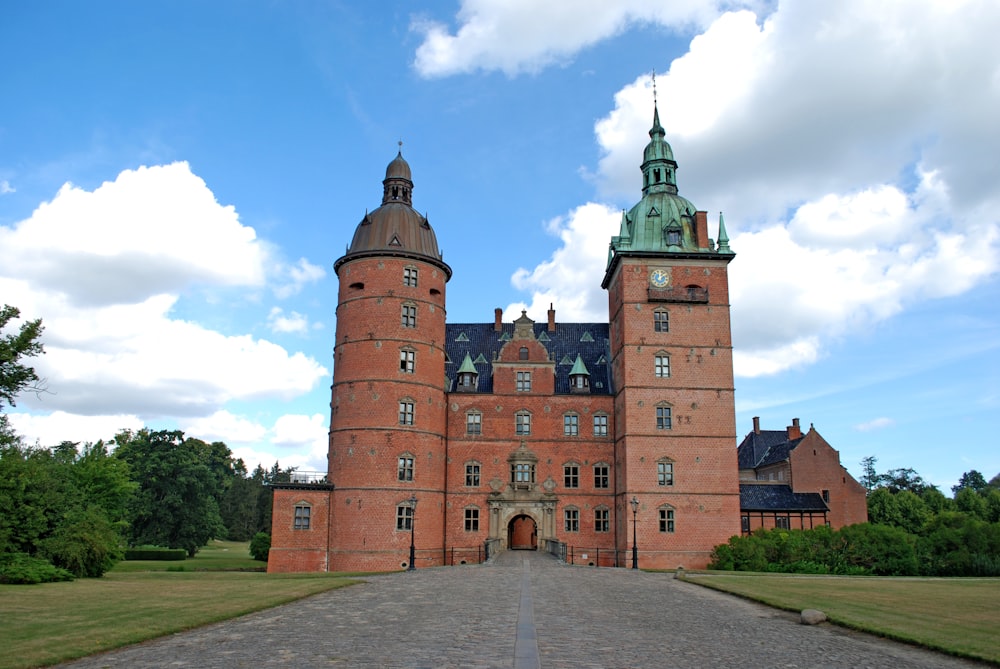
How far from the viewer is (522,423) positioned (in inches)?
1743

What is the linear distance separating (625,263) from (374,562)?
70.2ft

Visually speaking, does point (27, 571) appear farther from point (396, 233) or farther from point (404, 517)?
point (396, 233)

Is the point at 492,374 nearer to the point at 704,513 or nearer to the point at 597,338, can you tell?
the point at 597,338

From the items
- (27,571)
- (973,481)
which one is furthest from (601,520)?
(973,481)

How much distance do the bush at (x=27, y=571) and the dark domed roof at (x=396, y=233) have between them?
69.0ft

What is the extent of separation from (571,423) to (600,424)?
1.74 metres

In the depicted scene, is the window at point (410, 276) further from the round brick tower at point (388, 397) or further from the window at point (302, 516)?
the window at point (302, 516)

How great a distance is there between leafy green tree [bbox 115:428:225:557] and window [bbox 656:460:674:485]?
3621cm

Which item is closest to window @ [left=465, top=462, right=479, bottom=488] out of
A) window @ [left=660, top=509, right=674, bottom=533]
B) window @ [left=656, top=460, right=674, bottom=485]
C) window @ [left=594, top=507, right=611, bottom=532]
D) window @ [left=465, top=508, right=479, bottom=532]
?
window @ [left=465, top=508, right=479, bottom=532]

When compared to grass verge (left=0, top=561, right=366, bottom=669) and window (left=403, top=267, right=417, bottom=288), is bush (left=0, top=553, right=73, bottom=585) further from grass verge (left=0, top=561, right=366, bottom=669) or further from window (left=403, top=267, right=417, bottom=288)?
window (left=403, top=267, right=417, bottom=288)

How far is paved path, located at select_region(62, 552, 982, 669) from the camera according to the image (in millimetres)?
11227

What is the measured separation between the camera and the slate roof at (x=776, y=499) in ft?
152

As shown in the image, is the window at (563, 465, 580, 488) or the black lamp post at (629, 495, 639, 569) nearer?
the black lamp post at (629, 495, 639, 569)

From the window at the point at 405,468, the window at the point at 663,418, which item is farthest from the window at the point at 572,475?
the window at the point at 405,468
